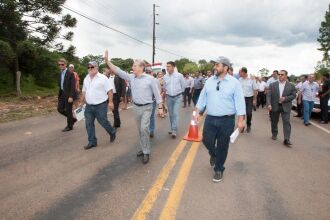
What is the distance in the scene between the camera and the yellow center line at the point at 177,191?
4184 millimetres

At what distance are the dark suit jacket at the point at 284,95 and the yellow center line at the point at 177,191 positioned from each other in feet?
10.3

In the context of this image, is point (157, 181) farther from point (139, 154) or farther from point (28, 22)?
point (28, 22)

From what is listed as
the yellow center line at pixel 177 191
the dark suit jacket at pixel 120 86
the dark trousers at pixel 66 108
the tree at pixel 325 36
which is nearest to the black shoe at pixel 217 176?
the yellow center line at pixel 177 191

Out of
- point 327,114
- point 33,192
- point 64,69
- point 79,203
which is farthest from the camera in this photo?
point 327,114

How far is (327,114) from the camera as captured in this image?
1353 centimetres

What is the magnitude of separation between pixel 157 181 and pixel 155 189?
1.23 ft

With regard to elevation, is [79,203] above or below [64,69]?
below

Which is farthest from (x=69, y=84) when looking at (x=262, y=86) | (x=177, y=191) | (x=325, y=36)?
(x=325, y=36)

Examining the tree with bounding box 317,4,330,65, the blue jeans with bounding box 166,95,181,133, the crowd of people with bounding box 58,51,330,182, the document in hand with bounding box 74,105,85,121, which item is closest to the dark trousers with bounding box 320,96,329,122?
the crowd of people with bounding box 58,51,330,182

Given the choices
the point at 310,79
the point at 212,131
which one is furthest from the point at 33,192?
the point at 310,79

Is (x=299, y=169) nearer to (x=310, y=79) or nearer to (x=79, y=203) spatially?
(x=79, y=203)

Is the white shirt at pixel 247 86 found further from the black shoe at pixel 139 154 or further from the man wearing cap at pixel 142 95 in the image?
the black shoe at pixel 139 154

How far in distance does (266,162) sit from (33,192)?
4.21 meters

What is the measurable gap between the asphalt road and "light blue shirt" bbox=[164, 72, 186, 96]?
4.32 ft
